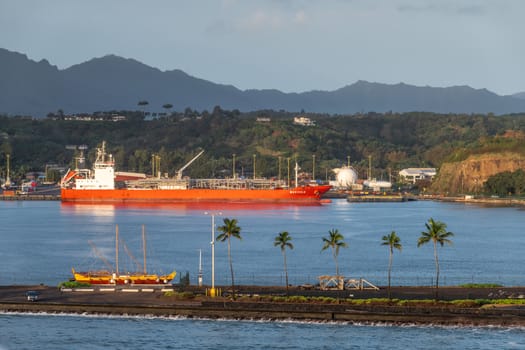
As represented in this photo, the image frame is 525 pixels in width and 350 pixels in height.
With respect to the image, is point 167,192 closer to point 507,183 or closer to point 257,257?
point 507,183

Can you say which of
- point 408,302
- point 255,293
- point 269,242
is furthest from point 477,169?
point 408,302

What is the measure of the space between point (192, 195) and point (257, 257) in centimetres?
8130

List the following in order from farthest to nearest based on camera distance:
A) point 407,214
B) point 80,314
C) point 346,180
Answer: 1. point 346,180
2. point 407,214
3. point 80,314

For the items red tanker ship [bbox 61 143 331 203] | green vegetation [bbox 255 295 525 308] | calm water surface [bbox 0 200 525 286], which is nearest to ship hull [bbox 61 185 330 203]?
red tanker ship [bbox 61 143 331 203]

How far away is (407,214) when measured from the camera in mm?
124375

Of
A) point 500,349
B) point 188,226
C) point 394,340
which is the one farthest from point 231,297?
point 188,226

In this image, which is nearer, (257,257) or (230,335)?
(230,335)

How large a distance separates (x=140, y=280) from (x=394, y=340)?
14804 millimetres

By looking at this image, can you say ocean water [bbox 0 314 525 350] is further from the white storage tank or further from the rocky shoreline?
the white storage tank

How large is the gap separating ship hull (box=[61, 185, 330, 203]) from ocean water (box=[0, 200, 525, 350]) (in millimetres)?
6668

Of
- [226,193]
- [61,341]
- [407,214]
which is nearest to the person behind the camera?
[61,341]

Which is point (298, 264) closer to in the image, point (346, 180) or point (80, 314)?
point (80, 314)

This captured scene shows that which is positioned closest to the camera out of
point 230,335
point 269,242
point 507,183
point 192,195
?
point 230,335

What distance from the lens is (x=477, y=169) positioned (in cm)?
16662
